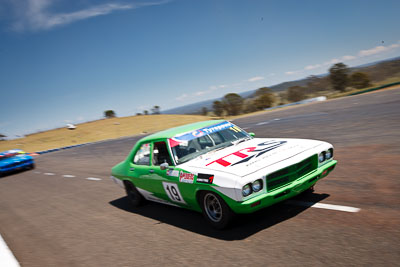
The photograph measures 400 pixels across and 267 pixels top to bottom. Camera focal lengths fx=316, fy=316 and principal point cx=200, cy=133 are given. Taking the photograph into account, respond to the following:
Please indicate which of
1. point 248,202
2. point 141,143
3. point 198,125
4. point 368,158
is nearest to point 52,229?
point 141,143

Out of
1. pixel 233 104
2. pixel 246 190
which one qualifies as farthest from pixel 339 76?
pixel 246 190

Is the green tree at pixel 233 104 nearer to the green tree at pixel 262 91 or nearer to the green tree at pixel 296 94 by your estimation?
the green tree at pixel 262 91

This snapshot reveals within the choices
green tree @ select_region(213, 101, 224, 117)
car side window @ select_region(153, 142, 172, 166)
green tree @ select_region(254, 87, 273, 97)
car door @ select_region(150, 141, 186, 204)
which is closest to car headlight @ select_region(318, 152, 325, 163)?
car door @ select_region(150, 141, 186, 204)

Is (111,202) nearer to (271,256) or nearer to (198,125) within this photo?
(198,125)

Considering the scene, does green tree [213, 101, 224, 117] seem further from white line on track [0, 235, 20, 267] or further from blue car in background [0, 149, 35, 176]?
white line on track [0, 235, 20, 267]

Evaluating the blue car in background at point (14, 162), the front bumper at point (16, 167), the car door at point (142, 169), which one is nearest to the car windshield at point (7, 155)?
the blue car in background at point (14, 162)

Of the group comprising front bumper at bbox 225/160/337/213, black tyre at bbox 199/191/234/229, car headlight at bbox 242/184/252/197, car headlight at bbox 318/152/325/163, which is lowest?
black tyre at bbox 199/191/234/229

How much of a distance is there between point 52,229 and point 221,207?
3592 mm

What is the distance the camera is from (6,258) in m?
4.64

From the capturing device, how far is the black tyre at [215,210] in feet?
13.7

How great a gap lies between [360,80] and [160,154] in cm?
5816

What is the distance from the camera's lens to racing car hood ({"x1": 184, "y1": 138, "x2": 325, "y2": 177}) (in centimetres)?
417

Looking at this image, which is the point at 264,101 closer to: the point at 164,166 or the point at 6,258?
the point at 164,166

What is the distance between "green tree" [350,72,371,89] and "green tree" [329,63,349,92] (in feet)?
4.46
